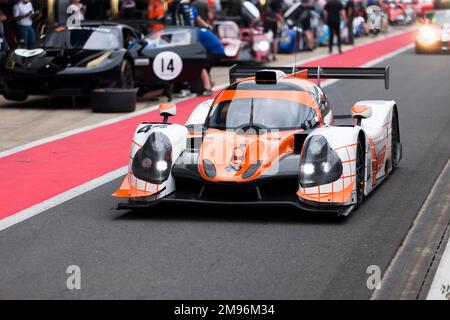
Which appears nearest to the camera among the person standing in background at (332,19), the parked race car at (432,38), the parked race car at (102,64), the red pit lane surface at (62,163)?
the red pit lane surface at (62,163)

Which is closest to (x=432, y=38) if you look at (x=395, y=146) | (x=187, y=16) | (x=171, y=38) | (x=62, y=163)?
(x=187, y=16)

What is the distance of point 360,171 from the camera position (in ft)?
33.1

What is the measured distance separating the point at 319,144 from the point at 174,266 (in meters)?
2.22

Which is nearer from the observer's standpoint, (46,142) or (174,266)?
(174,266)

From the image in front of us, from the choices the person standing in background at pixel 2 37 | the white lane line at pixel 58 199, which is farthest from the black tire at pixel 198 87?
the white lane line at pixel 58 199

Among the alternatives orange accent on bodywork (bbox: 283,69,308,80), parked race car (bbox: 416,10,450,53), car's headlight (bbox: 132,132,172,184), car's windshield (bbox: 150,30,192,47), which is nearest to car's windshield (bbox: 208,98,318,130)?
car's headlight (bbox: 132,132,172,184)

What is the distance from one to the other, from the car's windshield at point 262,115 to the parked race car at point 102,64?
26.0 feet

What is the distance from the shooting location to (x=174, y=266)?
25.8 feet

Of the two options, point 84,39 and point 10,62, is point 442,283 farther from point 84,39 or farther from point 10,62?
point 84,39

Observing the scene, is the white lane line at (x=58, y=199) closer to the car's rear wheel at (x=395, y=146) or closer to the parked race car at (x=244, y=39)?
the car's rear wheel at (x=395, y=146)

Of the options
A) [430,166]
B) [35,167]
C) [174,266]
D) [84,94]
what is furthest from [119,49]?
[174,266]

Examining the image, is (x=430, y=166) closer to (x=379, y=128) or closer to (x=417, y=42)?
(x=379, y=128)

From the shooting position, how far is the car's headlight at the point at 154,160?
9.74 metres
